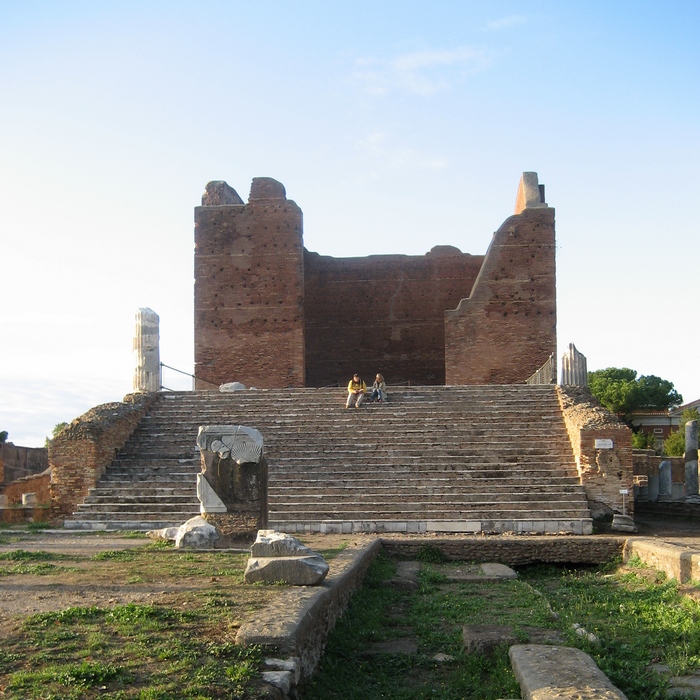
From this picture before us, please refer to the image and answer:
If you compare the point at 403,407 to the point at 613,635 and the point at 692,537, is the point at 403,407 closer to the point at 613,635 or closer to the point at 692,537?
the point at 692,537

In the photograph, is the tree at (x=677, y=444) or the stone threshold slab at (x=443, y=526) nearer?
the stone threshold slab at (x=443, y=526)

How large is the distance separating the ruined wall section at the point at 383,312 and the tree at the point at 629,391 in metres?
18.7

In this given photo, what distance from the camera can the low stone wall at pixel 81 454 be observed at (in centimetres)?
1352

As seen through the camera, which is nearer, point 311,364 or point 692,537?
point 692,537

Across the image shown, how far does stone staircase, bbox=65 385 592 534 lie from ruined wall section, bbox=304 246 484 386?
779cm

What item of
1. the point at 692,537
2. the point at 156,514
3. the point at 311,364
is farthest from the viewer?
the point at 311,364

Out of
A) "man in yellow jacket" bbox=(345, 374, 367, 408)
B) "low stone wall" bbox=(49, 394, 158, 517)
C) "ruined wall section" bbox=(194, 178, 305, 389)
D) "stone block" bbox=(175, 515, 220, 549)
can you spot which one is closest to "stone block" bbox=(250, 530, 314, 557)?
"stone block" bbox=(175, 515, 220, 549)

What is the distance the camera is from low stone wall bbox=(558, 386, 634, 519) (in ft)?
41.4

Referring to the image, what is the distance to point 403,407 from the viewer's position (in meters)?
15.8

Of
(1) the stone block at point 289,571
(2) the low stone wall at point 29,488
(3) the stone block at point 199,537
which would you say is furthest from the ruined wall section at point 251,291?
(1) the stone block at point 289,571

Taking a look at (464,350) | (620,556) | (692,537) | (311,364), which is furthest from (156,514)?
(311,364)

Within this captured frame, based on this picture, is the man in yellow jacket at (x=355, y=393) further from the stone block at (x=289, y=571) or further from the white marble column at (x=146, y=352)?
the stone block at (x=289, y=571)

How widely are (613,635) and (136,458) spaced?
962 centimetres

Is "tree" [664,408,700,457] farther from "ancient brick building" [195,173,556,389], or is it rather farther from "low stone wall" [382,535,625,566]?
"low stone wall" [382,535,625,566]
